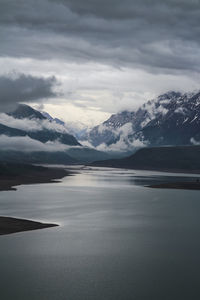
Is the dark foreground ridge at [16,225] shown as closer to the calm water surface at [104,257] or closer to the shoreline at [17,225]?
the shoreline at [17,225]

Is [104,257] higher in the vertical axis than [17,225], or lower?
lower

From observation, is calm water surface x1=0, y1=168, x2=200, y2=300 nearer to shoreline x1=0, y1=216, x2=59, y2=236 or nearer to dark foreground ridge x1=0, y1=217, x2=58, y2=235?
shoreline x1=0, y1=216, x2=59, y2=236

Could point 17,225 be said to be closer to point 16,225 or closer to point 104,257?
point 16,225

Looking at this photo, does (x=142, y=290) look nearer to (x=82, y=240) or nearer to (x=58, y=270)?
(x=58, y=270)

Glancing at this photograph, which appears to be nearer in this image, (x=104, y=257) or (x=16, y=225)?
(x=104, y=257)

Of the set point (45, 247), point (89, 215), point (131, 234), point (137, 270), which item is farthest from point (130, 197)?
point (137, 270)

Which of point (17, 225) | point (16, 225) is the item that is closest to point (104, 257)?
point (17, 225)
